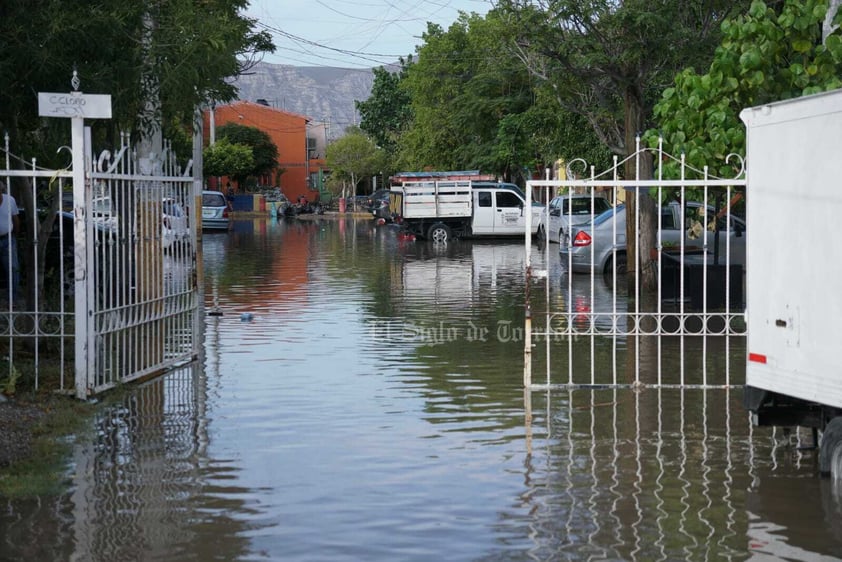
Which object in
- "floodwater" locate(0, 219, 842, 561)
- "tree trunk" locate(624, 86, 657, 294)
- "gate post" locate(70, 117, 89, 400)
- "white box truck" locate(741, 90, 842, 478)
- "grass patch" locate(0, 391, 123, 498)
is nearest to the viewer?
"floodwater" locate(0, 219, 842, 561)

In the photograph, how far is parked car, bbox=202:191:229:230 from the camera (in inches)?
2032

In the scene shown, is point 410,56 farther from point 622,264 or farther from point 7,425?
point 7,425

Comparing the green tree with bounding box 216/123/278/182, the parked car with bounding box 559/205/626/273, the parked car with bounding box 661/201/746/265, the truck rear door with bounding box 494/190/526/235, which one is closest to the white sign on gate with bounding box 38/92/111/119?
the parked car with bounding box 661/201/746/265

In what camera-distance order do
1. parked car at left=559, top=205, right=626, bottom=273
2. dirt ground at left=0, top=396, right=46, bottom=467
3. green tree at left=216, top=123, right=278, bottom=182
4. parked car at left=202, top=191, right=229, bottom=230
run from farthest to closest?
green tree at left=216, top=123, right=278, bottom=182
parked car at left=202, top=191, right=229, bottom=230
parked car at left=559, top=205, right=626, bottom=273
dirt ground at left=0, top=396, right=46, bottom=467

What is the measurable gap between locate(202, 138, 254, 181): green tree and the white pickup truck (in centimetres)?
4930

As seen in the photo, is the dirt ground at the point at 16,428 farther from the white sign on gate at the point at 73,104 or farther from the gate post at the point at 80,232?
the white sign on gate at the point at 73,104

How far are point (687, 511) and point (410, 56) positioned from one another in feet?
255

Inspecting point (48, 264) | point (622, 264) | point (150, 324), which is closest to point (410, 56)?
point (622, 264)

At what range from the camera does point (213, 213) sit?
169ft

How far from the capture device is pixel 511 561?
6.81 metres

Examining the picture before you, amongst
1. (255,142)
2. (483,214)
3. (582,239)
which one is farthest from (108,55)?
(255,142)

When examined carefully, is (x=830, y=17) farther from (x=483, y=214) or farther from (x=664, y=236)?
(x=483, y=214)

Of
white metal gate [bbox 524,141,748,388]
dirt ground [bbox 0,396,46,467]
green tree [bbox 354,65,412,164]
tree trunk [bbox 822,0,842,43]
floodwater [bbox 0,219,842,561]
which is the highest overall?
green tree [bbox 354,65,412,164]

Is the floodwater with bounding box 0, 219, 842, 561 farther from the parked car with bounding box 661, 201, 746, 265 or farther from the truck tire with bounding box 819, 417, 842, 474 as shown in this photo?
the parked car with bounding box 661, 201, 746, 265
